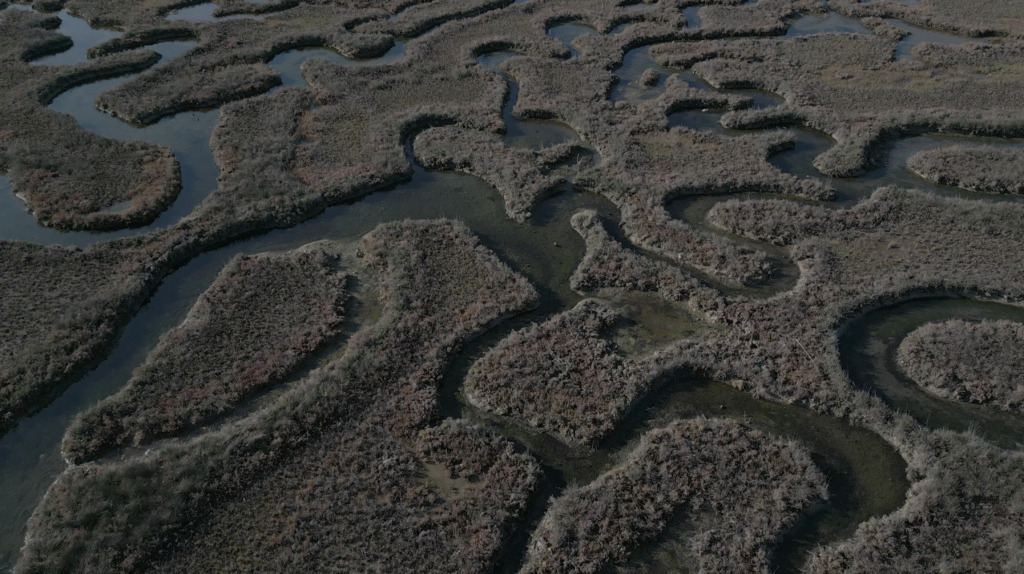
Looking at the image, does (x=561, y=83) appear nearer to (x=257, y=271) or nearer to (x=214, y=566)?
(x=257, y=271)

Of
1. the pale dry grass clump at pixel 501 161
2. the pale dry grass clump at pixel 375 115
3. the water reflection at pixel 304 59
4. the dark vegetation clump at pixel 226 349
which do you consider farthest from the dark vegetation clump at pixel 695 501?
the water reflection at pixel 304 59

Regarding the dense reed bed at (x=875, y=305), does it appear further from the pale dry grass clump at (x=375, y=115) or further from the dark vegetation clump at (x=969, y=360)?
the pale dry grass clump at (x=375, y=115)

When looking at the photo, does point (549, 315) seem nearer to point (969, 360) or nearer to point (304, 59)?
point (969, 360)

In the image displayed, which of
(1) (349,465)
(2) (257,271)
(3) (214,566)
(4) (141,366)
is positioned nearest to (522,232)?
(2) (257,271)

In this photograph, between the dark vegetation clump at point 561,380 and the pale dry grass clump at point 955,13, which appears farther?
the pale dry grass clump at point 955,13

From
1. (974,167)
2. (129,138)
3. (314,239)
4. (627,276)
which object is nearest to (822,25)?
(974,167)

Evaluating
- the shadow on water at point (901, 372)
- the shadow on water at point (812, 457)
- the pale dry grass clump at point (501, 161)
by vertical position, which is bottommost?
the shadow on water at point (812, 457)

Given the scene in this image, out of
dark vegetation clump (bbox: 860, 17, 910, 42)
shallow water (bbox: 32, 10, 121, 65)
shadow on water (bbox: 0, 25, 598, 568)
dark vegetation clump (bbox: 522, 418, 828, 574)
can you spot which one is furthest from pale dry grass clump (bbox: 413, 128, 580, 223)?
shallow water (bbox: 32, 10, 121, 65)
